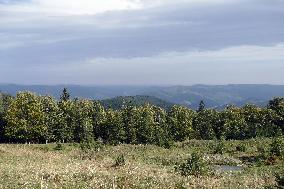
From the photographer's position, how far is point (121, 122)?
108562 millimetres

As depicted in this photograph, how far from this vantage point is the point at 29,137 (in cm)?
9775

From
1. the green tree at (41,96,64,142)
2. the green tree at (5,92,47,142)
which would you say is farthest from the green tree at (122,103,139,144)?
the green tree at (5,92,47,142)

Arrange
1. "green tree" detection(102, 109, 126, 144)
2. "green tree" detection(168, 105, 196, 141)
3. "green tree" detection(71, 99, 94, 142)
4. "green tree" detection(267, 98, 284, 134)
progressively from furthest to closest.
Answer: "green tree" detection(267, 98, 284, 134) < "green tree" detection(168, 105, 196, 141) < "green tree" detection(102, 109, 126, 144) < "green tree" detection(71, 99, 94, 142)

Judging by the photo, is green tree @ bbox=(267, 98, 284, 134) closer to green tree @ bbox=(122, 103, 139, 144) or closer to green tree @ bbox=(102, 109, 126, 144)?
green tree @ bbox=(122, 103, 139, 144)

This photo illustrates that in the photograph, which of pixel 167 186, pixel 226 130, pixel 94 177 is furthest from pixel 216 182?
pixel 226 130

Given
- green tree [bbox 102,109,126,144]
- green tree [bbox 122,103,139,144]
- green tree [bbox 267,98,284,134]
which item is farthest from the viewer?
green tree [bbox 267,98,284,134]

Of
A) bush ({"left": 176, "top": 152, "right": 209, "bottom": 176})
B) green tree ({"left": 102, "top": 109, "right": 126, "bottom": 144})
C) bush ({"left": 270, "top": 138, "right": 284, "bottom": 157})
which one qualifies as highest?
bush ({"left": 176, "top": 152, "right": 209, "bottom": 176})

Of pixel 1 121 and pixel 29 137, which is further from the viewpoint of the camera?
pixel 1 121

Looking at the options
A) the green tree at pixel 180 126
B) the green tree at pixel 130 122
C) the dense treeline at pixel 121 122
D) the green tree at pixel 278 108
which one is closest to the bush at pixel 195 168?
the dense treeline at pixel 121 122

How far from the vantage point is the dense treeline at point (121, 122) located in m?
98.5

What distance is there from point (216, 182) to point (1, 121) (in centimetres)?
9434

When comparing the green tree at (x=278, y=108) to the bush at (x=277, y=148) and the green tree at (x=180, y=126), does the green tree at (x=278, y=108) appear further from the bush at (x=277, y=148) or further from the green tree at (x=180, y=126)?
the bush at (x=277, y=148)

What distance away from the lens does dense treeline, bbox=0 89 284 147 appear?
323 feet

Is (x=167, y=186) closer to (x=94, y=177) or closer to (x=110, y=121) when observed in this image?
(x=94, y=177)
